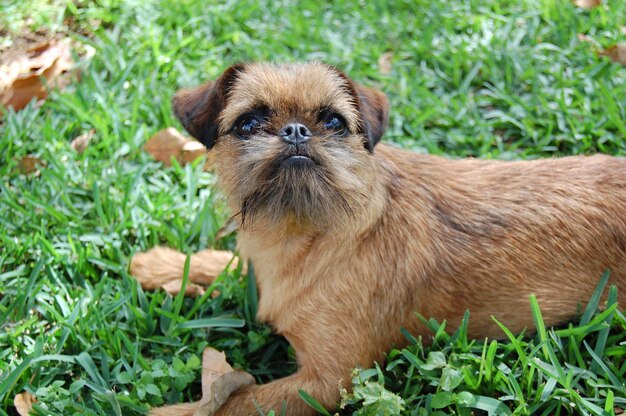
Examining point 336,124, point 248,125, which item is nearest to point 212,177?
point 248,125

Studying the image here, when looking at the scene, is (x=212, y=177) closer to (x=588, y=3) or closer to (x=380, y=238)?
(x=380, y=238)

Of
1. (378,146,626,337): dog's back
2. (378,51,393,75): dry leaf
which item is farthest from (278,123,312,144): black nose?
(378,51,393,75): dry leaf

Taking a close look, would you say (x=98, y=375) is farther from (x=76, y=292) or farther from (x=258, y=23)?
(x=258, y=23)

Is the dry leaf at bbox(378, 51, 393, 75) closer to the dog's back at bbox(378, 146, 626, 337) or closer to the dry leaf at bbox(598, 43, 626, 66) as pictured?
the dry leaf at bbox(598, 43, 626, 66)

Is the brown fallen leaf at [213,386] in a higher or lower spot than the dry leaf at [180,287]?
lower

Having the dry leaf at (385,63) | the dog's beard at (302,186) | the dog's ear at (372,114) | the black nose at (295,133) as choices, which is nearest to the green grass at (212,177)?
the dry leaf at (385,63)

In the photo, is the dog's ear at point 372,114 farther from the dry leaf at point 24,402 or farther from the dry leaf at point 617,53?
the dry leaf at point 617,53
